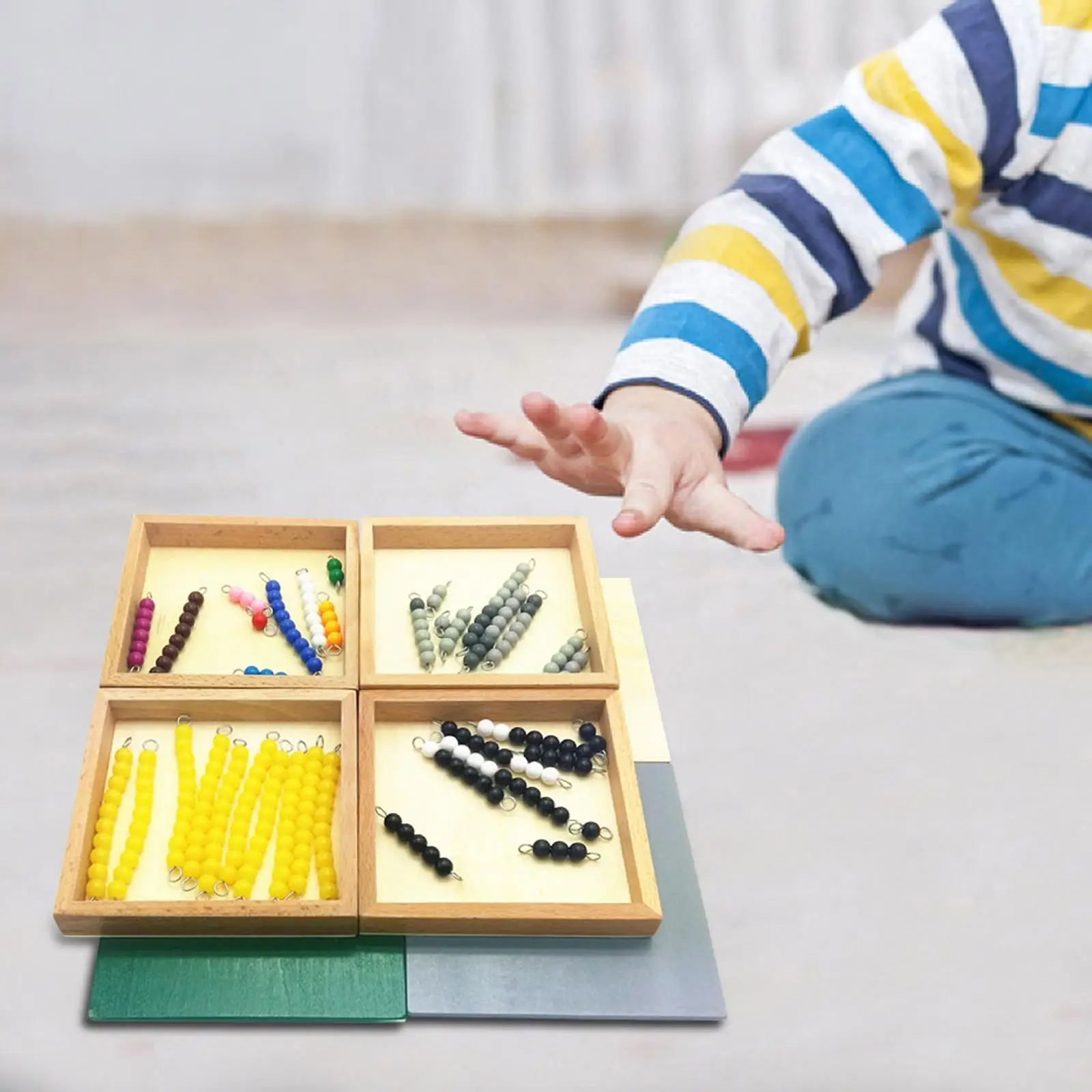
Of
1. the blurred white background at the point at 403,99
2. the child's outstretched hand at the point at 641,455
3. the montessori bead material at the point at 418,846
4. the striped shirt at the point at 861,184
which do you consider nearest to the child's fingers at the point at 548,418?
the child's outstretched hand at the point at 641,455

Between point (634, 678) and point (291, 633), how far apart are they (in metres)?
0.22

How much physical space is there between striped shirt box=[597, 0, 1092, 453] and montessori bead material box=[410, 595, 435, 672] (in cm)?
18

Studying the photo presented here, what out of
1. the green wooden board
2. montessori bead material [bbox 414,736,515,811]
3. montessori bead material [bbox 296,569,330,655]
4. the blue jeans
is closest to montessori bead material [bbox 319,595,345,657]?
montessori bead material [bbox 296,569,330,655]

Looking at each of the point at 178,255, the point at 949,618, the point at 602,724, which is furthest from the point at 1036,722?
the point at 178,255

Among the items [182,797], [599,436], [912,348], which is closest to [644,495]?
[599,436]

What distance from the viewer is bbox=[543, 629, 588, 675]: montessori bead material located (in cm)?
86

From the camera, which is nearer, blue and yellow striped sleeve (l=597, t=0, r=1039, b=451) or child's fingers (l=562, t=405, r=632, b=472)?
child's fingers (l=562, t=405, r=632, b=472)

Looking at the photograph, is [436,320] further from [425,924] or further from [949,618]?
[425,924]

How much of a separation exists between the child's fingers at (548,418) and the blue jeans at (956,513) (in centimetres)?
37

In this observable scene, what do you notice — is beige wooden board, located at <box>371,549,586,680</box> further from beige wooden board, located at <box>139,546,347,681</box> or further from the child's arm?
the child's arm

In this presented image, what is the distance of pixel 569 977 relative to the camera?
2.31 ft

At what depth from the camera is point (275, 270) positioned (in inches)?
59.8

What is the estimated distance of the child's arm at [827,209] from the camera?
0.81 metres

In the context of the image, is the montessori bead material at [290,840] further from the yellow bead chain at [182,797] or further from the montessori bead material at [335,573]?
the montessori bead material at [335,573]
